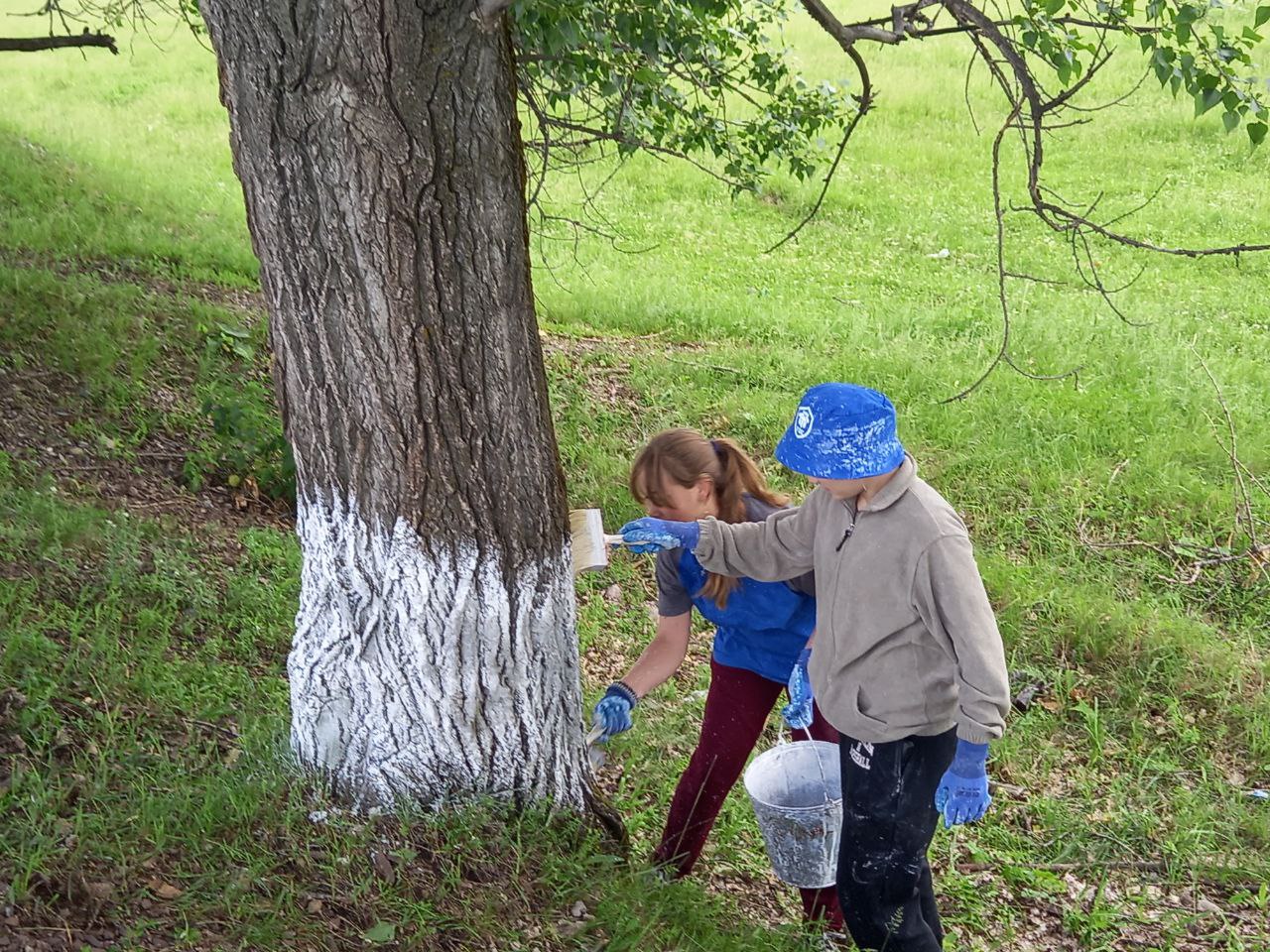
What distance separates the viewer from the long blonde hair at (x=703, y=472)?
3.12 m

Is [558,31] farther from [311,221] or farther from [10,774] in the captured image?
[10,774]

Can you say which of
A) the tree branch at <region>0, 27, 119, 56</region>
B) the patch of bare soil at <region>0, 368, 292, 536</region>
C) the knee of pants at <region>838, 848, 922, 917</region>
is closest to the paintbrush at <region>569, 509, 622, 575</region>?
the knee of pants at <region>838, 848, 922, 917</region>

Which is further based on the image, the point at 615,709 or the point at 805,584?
the point at 615,709

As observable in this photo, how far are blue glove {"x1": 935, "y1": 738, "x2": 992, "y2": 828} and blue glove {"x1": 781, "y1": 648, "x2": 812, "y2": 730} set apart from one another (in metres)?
0.52

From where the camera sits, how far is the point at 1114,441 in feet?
21.6

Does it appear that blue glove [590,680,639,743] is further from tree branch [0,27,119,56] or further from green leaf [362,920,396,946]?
tree branch [0,27,119,56]

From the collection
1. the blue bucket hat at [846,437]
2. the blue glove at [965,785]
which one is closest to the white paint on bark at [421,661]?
the blue bucket hat at [846,437]

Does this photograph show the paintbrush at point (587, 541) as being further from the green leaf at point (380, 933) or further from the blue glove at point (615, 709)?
the green leaf at point (380, 933)

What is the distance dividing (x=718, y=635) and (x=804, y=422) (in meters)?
0.92

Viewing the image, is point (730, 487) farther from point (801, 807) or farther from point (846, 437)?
point (801, 807)

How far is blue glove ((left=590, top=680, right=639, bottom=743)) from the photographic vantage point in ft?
10.6

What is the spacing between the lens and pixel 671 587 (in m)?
3.24

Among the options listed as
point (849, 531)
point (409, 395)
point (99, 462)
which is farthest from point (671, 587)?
point (99, 462)

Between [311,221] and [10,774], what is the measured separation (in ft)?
5.16
